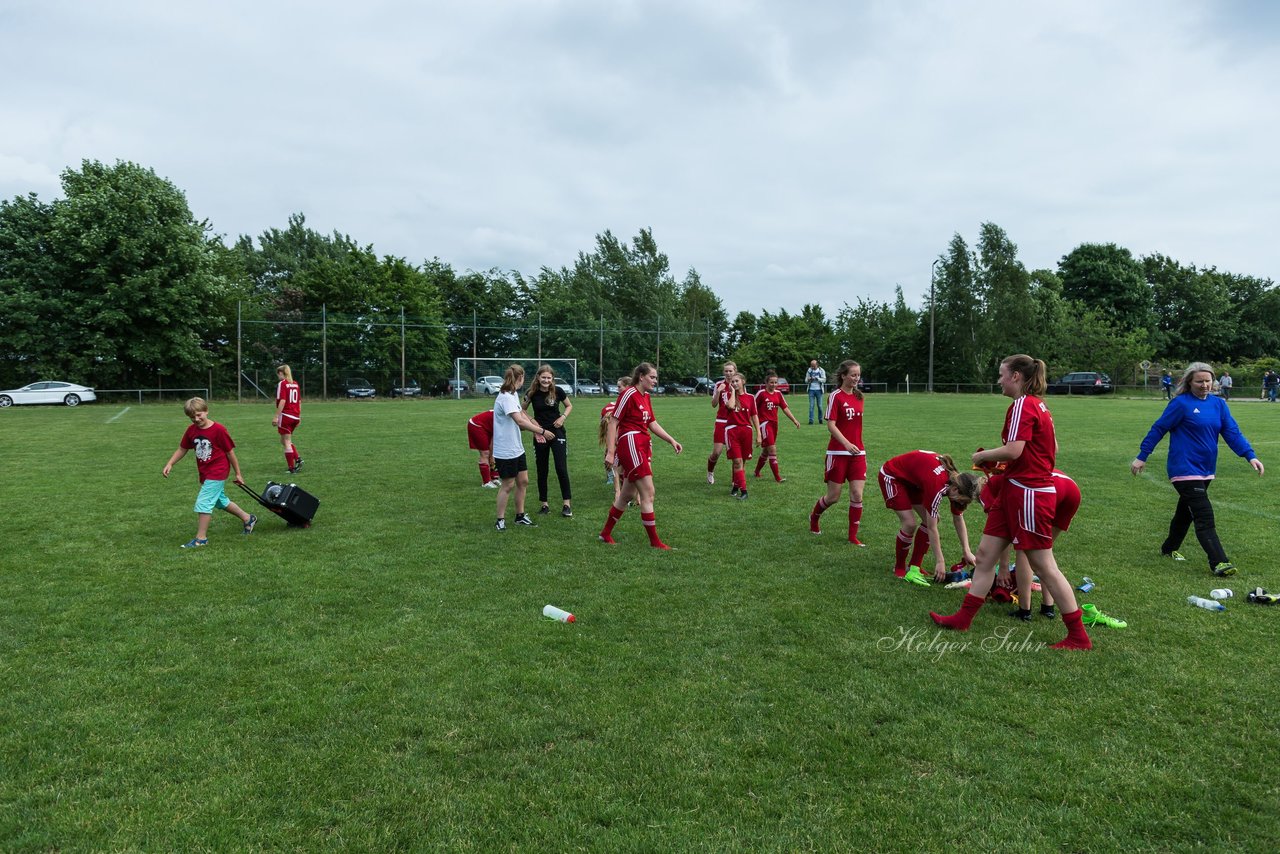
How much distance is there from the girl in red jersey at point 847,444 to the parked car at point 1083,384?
1648 inches

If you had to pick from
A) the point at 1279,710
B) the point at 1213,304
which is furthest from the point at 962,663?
the point at 1213,304

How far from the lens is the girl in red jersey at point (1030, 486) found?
4570 millimetres

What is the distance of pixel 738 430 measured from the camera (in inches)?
401

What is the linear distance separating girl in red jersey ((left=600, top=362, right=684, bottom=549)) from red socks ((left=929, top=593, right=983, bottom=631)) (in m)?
2.94

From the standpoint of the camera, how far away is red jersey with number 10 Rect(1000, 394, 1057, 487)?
461cm

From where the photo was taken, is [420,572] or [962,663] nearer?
[962,663]

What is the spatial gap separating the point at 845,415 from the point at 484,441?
17.1 ft

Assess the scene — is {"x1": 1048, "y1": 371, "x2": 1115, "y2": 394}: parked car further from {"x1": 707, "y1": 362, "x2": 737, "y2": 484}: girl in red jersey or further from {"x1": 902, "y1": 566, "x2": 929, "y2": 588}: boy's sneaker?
{"x1": 902, "y1": 566, "x2": 929, "y2": 588}: boy's sneaker

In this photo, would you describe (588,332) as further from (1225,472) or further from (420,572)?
(420,572)

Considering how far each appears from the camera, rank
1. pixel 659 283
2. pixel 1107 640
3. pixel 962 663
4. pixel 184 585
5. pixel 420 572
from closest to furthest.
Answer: pixel 962 663, pixel 1107 640, pixel 184 585, pixel 420 572, pixel 659 283

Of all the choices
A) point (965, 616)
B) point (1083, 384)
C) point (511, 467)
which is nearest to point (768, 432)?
point (511, 467)

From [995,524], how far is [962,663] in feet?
3.21

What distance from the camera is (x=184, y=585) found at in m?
6.02

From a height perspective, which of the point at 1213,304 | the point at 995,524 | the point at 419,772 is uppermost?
the point at 1213,304
